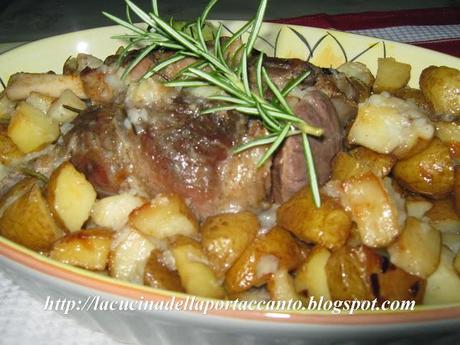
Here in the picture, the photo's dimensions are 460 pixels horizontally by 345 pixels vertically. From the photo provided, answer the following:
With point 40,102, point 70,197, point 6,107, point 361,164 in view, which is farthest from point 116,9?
point 361,164

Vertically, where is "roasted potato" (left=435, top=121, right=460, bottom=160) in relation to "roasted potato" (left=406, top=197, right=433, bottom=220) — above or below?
above

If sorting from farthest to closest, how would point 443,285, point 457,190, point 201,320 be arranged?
1. point 457,190
2. point 443,285
3. point 201,320

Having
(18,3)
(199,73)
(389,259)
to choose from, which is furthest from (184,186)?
(18,3)

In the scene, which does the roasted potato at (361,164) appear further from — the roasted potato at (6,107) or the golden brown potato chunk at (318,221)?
the roasted potato at (6,107)

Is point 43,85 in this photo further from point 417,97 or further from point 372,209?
point 417,97

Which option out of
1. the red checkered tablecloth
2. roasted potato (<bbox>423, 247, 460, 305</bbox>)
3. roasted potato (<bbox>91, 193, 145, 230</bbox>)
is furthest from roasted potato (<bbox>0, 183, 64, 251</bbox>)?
the red checkered tablecloth

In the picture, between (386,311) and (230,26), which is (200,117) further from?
(230,26)

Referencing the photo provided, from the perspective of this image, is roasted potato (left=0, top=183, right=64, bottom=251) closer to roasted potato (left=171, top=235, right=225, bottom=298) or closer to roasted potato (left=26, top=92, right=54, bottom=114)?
roasted potato (left=171, top=235, right=225, bottom=298)
